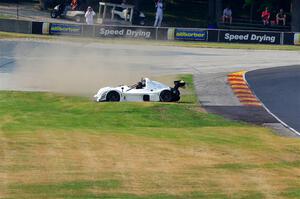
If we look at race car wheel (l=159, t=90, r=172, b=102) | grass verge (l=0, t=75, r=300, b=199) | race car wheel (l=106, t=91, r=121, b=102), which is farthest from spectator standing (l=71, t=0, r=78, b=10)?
grass verge (l=0, t=75, r=300, b=199)

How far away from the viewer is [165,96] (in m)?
28.1

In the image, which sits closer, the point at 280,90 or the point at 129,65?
the point at 280,90

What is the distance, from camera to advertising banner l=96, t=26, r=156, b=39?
169 feet

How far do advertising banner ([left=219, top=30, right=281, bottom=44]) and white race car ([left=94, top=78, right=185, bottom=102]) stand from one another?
24240mm

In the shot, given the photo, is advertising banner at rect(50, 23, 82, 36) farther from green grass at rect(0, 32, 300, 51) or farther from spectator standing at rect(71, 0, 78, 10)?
spectator standing at rect(71, 0, 78, 10)

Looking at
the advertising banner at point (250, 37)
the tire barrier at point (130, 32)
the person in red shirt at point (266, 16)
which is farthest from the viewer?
the person in red shirt at point (266, 16)

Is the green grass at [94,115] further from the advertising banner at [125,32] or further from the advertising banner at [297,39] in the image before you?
the advertising banner at [297,39]

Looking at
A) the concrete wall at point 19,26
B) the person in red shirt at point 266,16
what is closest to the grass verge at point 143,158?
the concrete wall at point 19,26

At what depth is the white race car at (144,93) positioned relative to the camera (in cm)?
2808

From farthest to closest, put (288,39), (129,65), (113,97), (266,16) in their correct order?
A: (266,16) → (288,39) → (129,65) → (113,97)

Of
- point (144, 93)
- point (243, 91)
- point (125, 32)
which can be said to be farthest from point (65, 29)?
point (144, 93)

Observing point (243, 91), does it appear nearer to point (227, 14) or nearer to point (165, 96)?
point (165, 96)

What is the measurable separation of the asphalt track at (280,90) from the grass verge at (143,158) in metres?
2.90

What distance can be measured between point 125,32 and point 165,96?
24.1 meters
